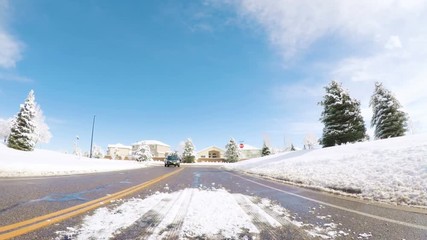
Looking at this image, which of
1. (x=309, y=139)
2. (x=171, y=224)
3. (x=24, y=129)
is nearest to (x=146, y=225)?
(x=171, y=224)

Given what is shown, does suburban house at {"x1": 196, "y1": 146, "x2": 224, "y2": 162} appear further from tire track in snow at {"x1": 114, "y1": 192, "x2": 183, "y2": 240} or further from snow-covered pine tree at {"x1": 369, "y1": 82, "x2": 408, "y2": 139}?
tire track in snow at {"x1": 114, "y1": 192, "x2": 183, "y2": 240}

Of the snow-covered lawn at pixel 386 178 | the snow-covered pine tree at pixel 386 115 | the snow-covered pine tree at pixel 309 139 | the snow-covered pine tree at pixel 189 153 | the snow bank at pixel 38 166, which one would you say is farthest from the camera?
the snow-covered pine tree at pixel 309 139

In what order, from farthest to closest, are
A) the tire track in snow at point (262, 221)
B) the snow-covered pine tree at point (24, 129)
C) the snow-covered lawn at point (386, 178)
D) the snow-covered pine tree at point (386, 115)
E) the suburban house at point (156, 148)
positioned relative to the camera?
the suburban house at point (156, 148) < the snow-covered pine tree at point (24, 129) < the snow-covered pine tree at point (386, 115) < the snow-covered lawn at point (386, 178) < the tire track in snow at point (262, 221)

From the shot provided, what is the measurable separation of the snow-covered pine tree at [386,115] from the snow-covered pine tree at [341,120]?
520 centimetres

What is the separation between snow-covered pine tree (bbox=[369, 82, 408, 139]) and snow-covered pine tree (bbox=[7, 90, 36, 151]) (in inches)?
2111

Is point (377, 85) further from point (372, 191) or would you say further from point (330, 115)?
point (372, 191)

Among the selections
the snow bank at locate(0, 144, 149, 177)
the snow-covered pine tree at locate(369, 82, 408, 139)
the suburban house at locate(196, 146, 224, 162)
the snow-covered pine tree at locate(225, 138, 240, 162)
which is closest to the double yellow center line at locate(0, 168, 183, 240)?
the snow bank at locate(0, 144, 149, 177)

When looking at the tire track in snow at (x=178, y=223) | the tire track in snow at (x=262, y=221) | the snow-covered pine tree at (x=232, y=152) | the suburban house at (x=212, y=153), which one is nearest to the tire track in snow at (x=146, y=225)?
the tire track in snow at (x=178, y=223)

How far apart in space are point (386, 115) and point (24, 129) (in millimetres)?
55289

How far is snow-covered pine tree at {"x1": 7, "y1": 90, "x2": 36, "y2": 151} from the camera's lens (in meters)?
43.4

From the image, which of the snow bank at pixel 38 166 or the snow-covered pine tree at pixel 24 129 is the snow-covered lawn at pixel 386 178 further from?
the snow-covered pine tree at pixel 24 129

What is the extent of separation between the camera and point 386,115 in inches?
1428

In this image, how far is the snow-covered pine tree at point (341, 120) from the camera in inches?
1247

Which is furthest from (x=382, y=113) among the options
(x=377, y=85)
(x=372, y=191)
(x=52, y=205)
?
(x=52, y=205)
